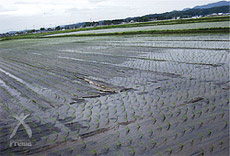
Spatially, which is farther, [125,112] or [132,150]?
[125,112]

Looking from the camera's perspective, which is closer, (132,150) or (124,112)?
(132,150)

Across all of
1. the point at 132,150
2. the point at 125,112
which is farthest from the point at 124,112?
the point at 132,150

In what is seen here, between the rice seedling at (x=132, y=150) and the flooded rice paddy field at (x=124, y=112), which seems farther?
the flooded rice paddy field at (x=124, y=112)

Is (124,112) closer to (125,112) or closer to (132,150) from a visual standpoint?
(125,112)

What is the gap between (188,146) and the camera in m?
3.97

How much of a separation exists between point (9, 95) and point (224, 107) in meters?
7.10

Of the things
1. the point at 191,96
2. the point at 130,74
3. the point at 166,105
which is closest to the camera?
the point at 166,105

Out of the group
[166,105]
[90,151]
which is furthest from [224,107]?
[90,151]

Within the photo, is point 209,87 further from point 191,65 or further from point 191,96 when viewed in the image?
point 191,65

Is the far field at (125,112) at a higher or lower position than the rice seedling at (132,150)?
higher

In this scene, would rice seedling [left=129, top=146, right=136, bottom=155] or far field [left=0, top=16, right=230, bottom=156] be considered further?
far field [left=0, top=16, right=230, bottom=156]

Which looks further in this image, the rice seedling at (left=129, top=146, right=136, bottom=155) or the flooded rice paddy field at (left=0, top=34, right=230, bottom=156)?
the flooded rice paddy field at (left=0, top=34, right=230, bottom=156)

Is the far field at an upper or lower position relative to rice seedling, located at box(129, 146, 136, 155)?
upper

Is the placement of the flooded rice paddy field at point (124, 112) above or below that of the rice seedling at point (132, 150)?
above
